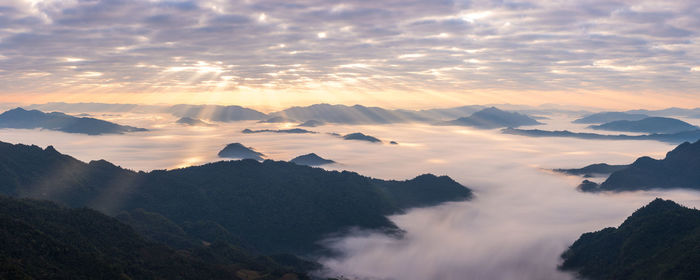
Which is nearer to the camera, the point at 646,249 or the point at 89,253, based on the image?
the point at 89,253

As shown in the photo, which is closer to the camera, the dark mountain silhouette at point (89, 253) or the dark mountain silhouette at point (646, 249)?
the dark mountain silhouette at point (89, 253)

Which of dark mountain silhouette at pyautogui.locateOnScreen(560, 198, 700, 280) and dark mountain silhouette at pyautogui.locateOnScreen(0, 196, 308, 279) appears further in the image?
dark mountain silhouette at pyautogui.locateOnScreen(560, 198, 700, 280)

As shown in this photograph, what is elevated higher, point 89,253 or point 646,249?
point 89,253

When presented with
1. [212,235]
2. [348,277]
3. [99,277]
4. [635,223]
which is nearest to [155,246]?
[99,277]

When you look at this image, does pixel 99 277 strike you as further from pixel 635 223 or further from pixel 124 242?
pixel 635 223
